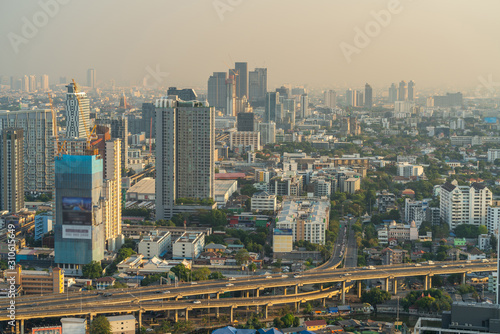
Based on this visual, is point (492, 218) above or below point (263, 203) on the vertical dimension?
below

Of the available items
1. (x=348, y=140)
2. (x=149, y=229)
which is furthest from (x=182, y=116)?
(x=348, y=140)

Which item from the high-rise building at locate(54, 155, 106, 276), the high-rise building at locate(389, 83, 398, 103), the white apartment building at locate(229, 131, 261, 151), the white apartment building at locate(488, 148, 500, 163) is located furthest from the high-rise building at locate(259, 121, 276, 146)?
the high-rise building at locate(389, 83, 398, 103)

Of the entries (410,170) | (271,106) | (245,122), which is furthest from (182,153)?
(271,106)

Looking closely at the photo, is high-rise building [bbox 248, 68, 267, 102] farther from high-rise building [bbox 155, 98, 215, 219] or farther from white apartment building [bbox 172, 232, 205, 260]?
white apartment building [bbox 172, 232, 205, 260]

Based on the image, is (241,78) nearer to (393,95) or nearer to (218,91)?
(218,91)

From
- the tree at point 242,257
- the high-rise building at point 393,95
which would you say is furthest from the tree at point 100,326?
the high-rise building at point 393,95

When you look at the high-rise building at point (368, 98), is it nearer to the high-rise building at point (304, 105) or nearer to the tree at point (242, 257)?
the high-rise building at point (304, 105)

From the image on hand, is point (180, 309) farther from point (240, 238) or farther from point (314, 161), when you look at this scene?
point (314, 161)
